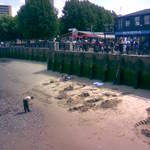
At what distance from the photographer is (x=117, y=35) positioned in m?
44.8

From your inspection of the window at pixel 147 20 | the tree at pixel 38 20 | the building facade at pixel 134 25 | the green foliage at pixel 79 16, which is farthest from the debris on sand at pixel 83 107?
the green foliage at pixel 79 16

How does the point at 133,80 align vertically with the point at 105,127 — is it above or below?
above

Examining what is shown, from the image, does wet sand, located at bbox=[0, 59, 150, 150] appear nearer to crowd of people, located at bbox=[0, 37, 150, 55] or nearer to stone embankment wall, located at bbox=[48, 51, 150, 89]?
stone embankment wall, located at bbox=[48, 51, 150, 89]

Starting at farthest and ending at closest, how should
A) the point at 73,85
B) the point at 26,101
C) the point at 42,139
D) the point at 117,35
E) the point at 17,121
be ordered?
the point at 117,35, the point at 73,85, the point at 26,101, the point at 17,121, the point at 42,139

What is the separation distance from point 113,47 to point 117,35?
68.8 ft

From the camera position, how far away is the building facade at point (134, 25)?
39.7m

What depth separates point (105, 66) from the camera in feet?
79.1

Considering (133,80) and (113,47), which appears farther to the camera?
(113,47)

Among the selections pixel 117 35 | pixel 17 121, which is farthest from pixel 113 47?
pixel 117 35

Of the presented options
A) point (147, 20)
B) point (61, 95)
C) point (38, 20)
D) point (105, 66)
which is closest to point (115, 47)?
point (105, 66)

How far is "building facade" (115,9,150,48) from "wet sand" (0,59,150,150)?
20712 mm

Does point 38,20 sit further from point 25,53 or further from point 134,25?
point 134,25

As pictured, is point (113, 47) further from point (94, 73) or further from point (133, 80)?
point (133, 80)

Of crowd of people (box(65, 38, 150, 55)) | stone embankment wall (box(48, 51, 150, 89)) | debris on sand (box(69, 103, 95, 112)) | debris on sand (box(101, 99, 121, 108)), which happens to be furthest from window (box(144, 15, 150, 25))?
debris on sand (box(69, 103, 95, 112))
